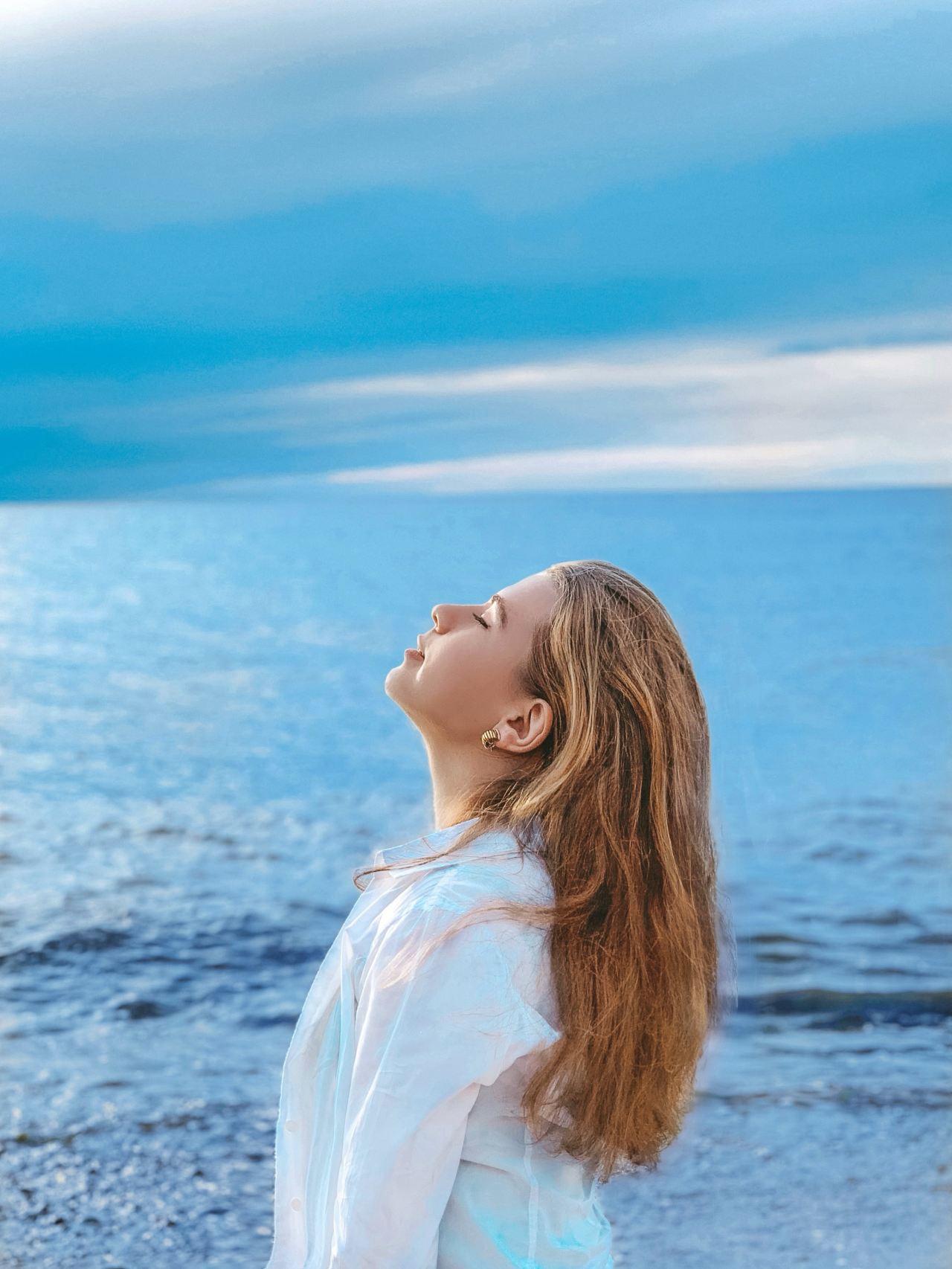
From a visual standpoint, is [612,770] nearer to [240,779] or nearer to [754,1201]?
[754,1201]

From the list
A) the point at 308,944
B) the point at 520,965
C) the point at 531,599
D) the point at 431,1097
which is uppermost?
the point at 531,599

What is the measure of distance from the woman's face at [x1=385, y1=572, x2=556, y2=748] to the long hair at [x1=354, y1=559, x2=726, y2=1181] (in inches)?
1.2

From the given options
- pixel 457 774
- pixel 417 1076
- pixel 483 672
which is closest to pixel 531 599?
pixel 483 672

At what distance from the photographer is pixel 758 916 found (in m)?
9.22

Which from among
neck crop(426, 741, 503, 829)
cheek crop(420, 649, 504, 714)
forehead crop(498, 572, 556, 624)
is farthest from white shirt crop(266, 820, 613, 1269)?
forehead crop(498, 572, 556, 624)

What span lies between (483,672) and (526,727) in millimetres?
116

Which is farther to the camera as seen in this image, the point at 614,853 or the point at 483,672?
the point at 483,672

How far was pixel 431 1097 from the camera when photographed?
1612mm

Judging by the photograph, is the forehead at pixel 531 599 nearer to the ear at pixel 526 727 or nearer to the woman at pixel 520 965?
the woman at pixel 520 965

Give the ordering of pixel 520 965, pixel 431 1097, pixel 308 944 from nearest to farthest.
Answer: pixel 431 1097
pixel 520 965
pixel 308 944

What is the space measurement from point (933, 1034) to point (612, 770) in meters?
5.58

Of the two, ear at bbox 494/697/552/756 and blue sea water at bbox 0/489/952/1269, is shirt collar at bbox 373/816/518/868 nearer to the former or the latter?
ear at bbox 494/697/552/756

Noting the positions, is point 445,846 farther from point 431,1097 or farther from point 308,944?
point 308,944

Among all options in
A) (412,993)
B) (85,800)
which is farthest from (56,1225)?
(85,800)
